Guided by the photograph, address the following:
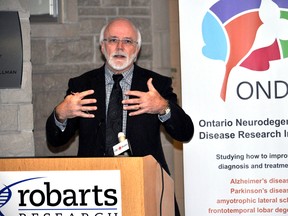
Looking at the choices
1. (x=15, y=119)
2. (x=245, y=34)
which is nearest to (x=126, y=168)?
(x=15, y=119)

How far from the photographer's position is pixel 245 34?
13.3ft

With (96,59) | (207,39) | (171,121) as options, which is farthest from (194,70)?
(171,121)

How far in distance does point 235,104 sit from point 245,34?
1.42ft

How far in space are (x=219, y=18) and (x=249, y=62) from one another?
326 millimetres

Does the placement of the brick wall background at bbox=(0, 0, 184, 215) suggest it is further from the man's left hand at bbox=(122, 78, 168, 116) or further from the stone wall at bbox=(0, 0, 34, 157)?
the man's left hand at bbox=(122, 78, 168, 116)

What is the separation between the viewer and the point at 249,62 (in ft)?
13.3

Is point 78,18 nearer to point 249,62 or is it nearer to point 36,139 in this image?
point 36,139

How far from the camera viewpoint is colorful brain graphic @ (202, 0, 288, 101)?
4.02 meters

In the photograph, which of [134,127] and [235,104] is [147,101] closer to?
[134,127]

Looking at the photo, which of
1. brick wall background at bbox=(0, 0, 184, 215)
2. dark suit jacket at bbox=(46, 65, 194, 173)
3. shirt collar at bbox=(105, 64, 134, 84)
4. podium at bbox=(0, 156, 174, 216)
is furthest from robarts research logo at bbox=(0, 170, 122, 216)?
brick wall background at bbox=(0, 0, 184, 215)

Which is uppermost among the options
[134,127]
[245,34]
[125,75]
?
→ [245,34]

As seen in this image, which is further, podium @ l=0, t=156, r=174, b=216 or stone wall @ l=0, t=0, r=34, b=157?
stone wall @ l=0, t=0, r=34, b=157

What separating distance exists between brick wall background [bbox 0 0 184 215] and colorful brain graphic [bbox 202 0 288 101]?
43cm

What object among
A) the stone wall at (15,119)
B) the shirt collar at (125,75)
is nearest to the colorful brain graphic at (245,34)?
the shirt collar at (125,75)
